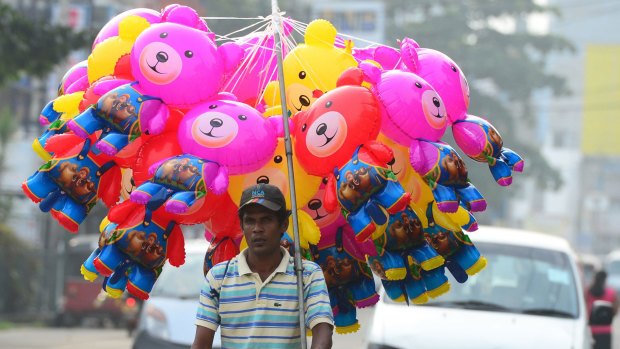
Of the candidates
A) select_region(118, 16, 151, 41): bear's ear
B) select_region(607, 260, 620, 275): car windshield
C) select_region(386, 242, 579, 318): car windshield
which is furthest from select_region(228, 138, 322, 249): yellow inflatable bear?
select_region(607, 260, 620, 275): car windshield

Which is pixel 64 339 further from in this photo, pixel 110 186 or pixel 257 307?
pixel 257 307

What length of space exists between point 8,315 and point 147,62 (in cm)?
2257

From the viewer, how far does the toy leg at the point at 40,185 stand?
18.8 feet

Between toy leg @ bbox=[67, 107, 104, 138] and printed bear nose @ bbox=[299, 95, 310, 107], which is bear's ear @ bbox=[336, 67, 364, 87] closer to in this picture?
printed bear nose @ bbox=[299, 95, 310, 107]

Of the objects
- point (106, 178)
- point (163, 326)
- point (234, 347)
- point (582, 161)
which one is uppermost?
point (106, 178)

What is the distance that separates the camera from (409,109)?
547cm

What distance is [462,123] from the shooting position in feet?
19.3

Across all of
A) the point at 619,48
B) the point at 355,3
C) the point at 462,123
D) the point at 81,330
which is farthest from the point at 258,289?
the point at 619,48

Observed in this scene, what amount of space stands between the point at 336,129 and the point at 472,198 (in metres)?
0.71

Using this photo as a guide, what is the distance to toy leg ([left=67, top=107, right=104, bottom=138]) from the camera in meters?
5.54

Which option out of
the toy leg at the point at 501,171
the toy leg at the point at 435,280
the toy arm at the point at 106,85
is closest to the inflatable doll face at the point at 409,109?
the toy leg at the point at 501,171

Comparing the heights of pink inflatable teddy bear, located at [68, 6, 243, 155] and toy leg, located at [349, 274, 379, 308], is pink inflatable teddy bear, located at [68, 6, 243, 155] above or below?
above

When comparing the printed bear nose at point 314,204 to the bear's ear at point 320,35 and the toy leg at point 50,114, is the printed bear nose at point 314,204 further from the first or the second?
the toy leg at point 50,114

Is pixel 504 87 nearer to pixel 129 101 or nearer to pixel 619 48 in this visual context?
pixel 619 48
